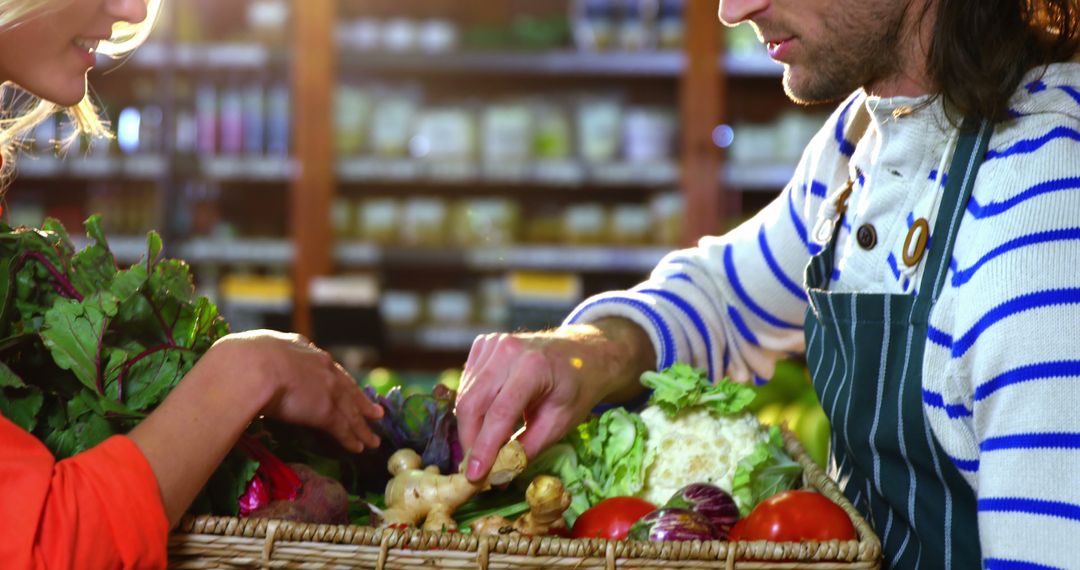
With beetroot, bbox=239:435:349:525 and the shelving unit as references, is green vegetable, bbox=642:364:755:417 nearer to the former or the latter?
beetroot, bbox=239:435:349:525

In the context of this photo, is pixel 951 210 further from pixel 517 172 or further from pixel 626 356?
pixel 517 172

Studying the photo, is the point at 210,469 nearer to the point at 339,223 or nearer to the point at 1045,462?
the point at 1045,462

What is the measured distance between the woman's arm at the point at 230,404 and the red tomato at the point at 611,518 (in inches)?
10.5

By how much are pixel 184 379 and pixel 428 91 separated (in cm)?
393

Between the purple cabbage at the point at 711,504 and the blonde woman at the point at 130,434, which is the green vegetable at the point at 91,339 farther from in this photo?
the purple cabbage at the point at 711,504

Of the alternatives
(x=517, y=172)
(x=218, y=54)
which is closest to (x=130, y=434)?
(x=517, y=172)

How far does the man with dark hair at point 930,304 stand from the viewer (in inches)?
37.1

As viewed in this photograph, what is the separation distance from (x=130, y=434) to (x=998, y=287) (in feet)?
2.53

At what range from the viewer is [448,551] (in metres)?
0.95

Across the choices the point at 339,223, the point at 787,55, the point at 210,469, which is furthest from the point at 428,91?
the point at 210,469

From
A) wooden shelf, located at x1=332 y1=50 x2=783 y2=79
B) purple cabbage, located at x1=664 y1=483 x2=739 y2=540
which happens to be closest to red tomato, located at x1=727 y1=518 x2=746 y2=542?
purple cabbage, located at x1=664 y1=483 x2=739 y2=540

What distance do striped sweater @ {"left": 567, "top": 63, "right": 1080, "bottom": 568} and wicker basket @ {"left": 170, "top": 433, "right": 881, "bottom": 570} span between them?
0.45 feet

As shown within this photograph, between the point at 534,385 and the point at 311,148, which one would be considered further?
the point at 311,148

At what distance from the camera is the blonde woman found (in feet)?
2.90
